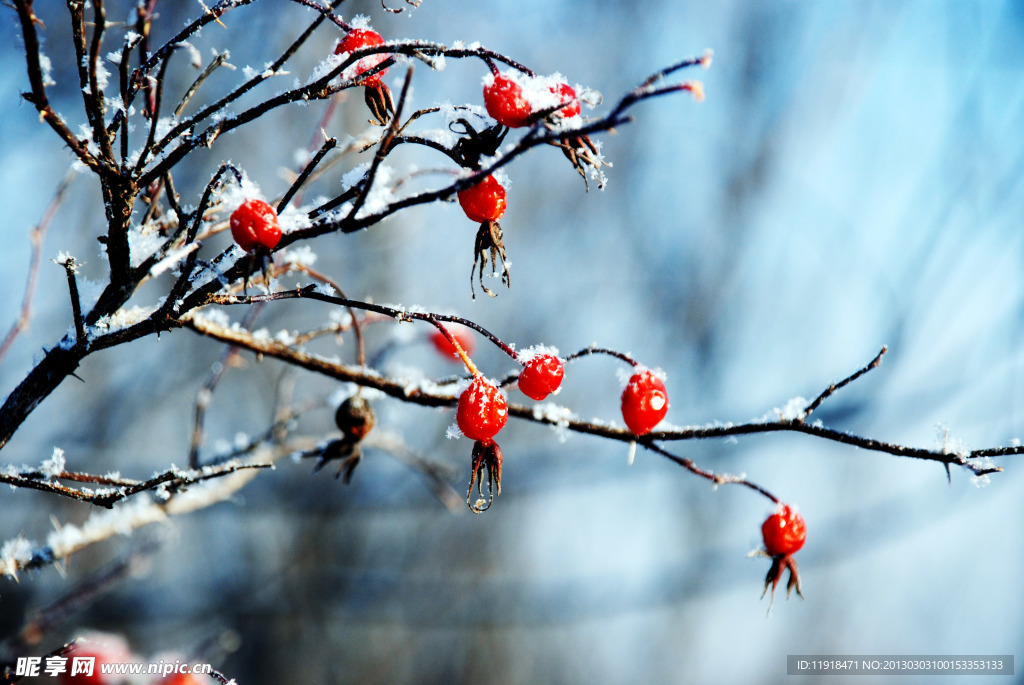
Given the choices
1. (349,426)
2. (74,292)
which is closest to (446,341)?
(349,426)

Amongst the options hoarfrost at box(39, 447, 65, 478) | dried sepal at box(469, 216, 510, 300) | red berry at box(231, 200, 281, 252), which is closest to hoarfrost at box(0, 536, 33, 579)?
hoarfrost at box(39, 447, 65, 478)

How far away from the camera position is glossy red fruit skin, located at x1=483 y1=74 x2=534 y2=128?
910 mm

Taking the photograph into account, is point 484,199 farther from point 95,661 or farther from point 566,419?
point 95,661

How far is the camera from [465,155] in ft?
3.05

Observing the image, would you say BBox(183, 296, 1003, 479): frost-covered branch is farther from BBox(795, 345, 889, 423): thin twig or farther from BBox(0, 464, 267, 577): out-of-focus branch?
BBox(0, 464, 267, 577): out-of-focus branch

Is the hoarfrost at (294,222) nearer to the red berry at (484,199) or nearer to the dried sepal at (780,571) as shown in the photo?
the red berry at (484,199)

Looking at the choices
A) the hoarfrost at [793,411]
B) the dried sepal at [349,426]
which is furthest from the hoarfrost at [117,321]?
the hoarfrost at [793,411]

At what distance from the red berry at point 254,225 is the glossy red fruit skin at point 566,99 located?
45cm

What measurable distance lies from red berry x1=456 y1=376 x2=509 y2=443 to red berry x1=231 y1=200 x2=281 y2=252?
1.37 feet

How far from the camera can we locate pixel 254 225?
872mm

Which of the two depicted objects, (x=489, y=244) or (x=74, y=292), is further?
(x=489, y=244)

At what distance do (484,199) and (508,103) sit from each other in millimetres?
165

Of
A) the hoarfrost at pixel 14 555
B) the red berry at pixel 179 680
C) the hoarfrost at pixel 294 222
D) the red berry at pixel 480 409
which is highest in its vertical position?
the hoarfrost at pixel 294 222

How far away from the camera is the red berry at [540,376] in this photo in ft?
3.64
